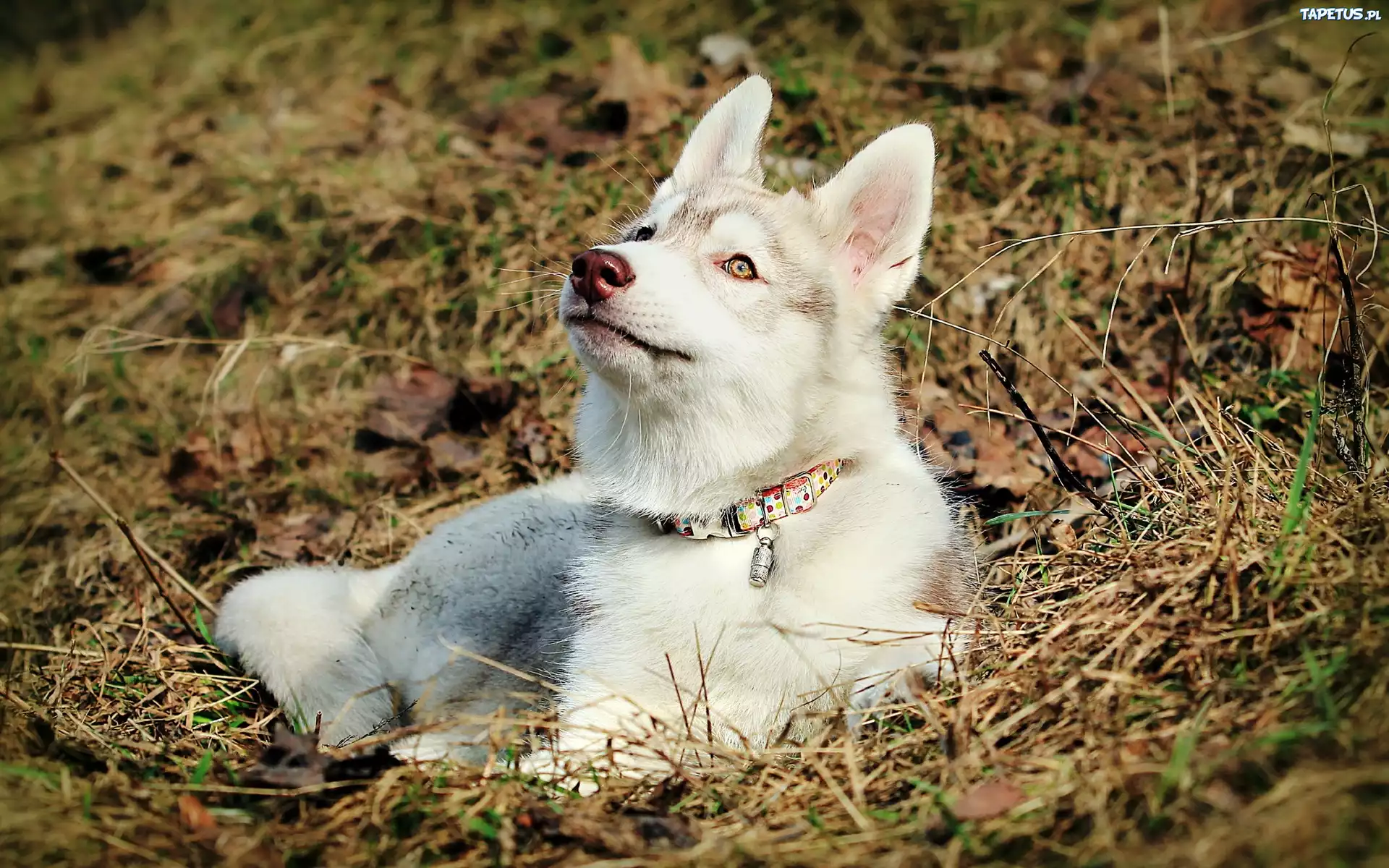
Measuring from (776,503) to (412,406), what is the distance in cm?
239

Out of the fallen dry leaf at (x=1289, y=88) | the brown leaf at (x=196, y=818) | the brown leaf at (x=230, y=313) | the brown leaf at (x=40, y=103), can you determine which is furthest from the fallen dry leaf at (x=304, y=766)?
the brown leaf at (x=40, y=103)

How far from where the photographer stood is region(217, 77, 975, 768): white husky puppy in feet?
8.93

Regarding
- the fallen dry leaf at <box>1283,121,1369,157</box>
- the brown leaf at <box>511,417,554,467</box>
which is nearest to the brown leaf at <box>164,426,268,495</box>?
the brown leaf at <box>511,417,554,467</box>

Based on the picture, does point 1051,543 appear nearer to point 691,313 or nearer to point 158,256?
point 691,313

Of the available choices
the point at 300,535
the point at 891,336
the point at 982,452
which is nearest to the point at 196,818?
the point at 300,535

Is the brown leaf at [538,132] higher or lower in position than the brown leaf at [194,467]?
higher

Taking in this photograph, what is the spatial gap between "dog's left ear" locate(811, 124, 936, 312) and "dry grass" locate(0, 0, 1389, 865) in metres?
0.32

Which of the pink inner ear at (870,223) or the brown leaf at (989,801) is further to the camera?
the pink inner ear at (870,223)

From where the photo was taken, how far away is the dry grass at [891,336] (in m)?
2.17

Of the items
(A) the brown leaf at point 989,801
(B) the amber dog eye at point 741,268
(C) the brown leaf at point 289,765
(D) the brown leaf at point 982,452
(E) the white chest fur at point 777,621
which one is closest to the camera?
(A) the brown leaf at point 989,801

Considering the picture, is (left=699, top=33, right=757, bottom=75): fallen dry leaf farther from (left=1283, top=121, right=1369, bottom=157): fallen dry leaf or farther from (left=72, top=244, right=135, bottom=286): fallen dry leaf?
(left=72, top=244, right=135, bottom=286): fallen dry leaf

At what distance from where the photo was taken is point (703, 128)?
3.55m

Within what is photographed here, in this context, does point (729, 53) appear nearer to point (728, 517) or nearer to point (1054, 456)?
point (1054, 456)

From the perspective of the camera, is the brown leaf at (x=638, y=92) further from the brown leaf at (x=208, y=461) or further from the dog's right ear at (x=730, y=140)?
the brown leaf at (x=208, y=461)
